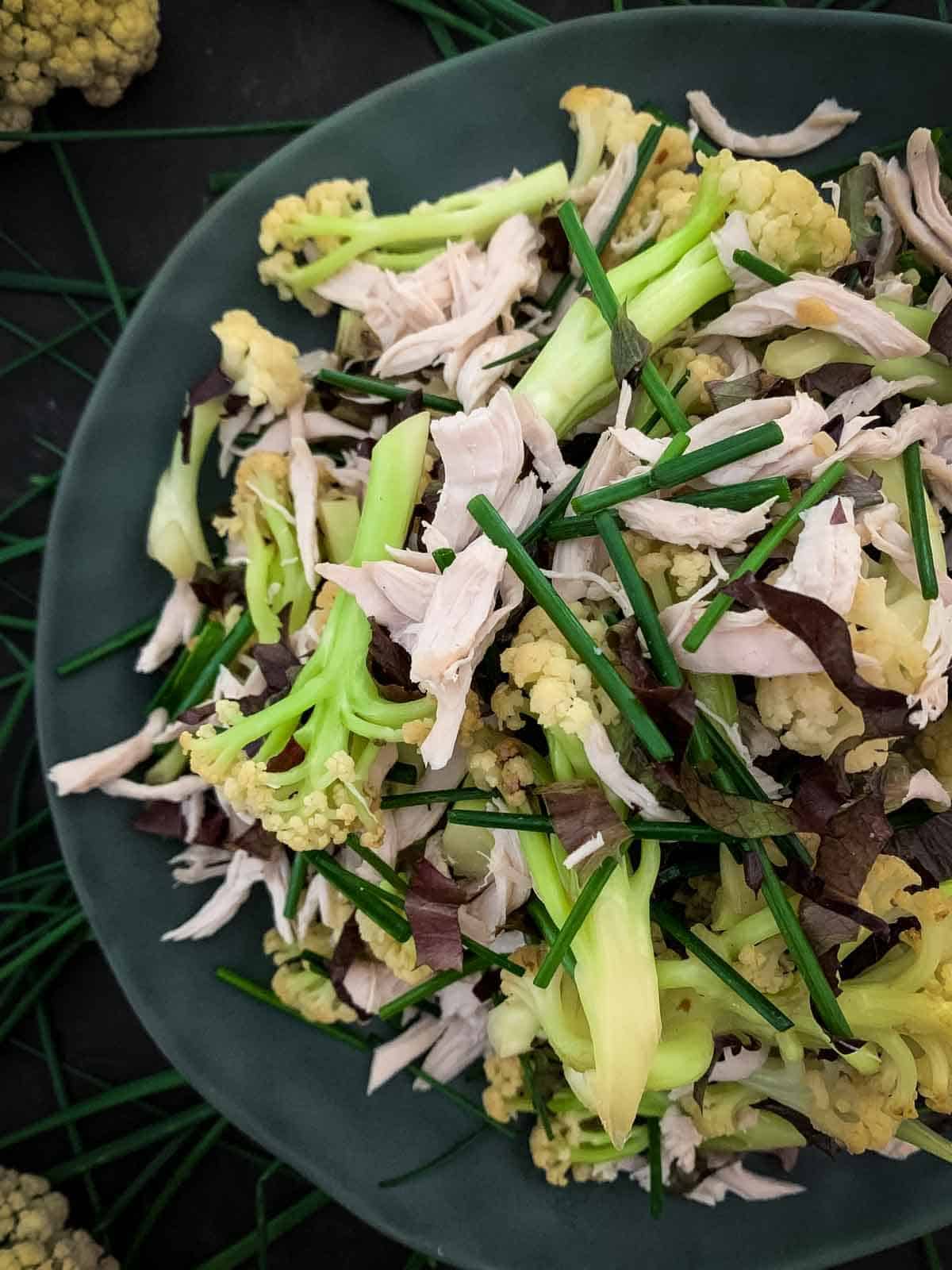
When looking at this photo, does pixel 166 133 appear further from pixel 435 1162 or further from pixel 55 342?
pixel 435 1162

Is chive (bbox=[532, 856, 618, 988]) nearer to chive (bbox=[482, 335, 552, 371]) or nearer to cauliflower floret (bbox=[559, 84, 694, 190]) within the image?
chive (bbox=[482, 335, 552, 371])

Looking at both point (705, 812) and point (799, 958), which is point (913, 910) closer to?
point (799, 958)

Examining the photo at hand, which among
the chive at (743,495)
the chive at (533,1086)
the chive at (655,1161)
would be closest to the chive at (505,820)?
the chive at (743,495)

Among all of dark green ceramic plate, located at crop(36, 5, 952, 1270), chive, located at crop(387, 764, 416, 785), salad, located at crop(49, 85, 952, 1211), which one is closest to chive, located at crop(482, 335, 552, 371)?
salad, located at crop(49, 85, 952, 1211)

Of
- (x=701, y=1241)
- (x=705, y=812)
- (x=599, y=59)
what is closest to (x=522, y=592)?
(x=705, y=812)

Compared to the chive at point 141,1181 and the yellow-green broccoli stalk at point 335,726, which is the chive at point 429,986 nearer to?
the yellow-green broccoli stalk at point 335,726

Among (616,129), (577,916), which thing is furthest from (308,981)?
(616,129)
